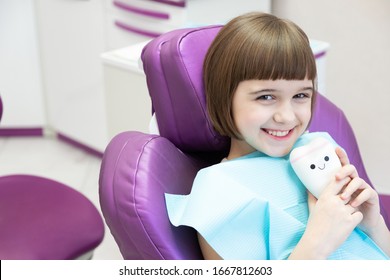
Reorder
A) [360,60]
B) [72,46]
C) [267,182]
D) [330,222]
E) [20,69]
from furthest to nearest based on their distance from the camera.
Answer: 1. [20,69]
2. [72,46]
3. [360,60]
4. [267,182]
5. [330,222]

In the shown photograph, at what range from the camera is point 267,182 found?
3.94ft

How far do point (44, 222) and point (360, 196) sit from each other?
81 cm

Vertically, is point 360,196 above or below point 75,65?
above

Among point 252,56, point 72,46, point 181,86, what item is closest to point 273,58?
point 252,56

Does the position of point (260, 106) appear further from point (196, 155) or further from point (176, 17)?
point (176, 17)

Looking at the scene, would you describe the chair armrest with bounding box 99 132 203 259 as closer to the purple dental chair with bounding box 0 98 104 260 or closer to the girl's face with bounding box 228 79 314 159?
the girl's face with bounding box 228 79 314 159

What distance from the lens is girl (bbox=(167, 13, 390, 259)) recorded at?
112cm

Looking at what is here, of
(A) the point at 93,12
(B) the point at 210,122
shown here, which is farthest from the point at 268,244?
(A) the point at 93,12

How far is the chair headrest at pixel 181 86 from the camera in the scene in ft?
4.01

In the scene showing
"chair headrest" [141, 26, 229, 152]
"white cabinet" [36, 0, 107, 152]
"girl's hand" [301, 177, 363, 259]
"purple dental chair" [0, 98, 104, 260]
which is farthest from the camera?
"white cabinet" [36, 0, 107, 152]

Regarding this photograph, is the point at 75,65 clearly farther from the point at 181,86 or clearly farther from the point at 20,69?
the point at 181,86

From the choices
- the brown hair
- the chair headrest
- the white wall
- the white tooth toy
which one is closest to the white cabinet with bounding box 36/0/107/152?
the white wall

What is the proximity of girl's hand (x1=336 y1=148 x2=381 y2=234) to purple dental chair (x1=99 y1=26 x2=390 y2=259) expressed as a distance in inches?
10.6

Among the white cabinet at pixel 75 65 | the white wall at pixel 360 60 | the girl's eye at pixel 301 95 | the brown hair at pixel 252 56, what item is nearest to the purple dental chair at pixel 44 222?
the brown hair at pixel 252 56
